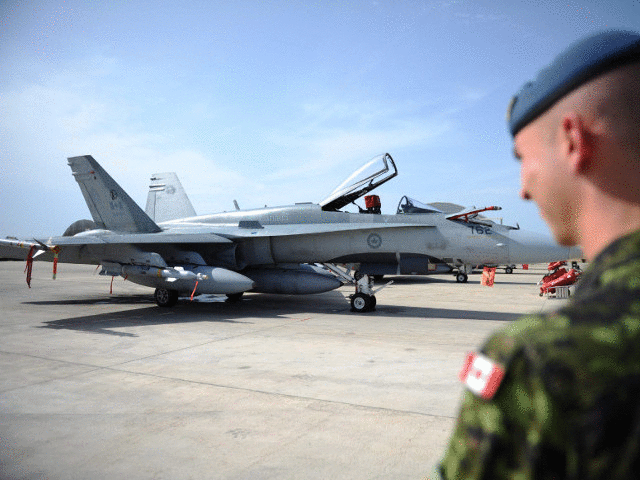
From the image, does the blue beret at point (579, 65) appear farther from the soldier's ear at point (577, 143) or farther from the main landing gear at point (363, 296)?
the main landing gear at point (363, 296)

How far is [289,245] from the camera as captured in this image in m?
11.4

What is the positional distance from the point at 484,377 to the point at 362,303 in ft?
33.8

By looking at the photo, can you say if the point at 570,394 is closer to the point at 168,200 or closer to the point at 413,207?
the point at 413,207

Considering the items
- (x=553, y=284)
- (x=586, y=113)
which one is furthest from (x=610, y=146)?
(x=553, y=284)

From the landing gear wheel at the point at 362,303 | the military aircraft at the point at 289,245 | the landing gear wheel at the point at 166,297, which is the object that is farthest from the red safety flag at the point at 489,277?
the landing gear wheel at the point at 166,297

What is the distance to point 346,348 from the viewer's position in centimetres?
669

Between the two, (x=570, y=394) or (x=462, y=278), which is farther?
(x=462, y=278)

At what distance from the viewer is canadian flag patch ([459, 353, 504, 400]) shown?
0.58 m

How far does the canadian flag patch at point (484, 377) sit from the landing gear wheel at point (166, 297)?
1158 cm

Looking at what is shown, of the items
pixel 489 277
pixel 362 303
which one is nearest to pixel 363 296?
pixel 362 303

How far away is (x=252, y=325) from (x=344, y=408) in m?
4.96

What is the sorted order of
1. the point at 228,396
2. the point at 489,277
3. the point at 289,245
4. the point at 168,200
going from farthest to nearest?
the point at 489,277 < the point at 168,200 < the point at 289,245 < the point at 228,396

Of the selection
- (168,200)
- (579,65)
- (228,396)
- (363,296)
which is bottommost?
(228,396)

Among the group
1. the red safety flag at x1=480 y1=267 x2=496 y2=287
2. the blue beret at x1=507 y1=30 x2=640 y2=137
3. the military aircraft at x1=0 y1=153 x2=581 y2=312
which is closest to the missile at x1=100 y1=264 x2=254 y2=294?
the military aircraft at x1=0 y1=153 x2=581 y2=312
